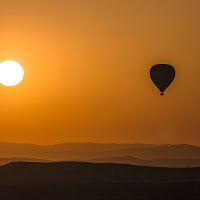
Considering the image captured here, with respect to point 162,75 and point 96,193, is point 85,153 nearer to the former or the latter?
point 162,75

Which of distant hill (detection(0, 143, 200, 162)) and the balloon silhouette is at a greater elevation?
A: distant hill (detection(0, 143, 200, 162))

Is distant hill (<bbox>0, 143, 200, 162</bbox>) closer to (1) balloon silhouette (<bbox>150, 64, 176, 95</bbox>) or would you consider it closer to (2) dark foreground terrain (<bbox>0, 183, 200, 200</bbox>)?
(1) balloon silhouette (<bbox>150, 64, 176, 95</bbox>)

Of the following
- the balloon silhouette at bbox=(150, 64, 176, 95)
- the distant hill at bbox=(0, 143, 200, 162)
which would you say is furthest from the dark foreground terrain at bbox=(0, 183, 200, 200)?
the distant hill at bbox=(0, 143, 200, 162)

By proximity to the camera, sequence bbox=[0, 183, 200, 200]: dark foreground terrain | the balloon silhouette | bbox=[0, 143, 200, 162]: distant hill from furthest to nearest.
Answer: bbox=[0, 143, 200, 162]: distant hill < the balloon silhouette < bbox=[0, 183, 200, 200]: dark foreground terrain

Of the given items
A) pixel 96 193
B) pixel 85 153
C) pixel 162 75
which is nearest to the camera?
pixel 96 193

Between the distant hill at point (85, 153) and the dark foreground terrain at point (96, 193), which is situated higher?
the distant hill at point (85, 153)

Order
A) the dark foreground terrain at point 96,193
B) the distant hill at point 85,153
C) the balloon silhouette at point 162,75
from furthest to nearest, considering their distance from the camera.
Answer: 1. the distant hill at point 85,153
2. the balloon silhouette at point 162,75
3. the dark foreground terrain at point 96,193

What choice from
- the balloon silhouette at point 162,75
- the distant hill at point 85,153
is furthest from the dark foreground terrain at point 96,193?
the distant hill at point 85,153

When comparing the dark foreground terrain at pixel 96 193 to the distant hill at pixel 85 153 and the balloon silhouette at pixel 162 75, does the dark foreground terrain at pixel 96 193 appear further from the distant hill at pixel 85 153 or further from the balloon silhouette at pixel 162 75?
the distant hill at pixel 85 153

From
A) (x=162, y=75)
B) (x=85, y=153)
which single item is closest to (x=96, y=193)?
(x=162, y=75)
